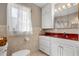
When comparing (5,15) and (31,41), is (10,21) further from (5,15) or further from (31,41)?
(31,41)

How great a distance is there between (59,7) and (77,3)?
0.72 ft

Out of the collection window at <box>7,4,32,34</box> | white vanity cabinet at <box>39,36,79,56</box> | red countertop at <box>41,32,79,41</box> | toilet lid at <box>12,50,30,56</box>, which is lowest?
toilet lid at <box>12,50,30,56</box>

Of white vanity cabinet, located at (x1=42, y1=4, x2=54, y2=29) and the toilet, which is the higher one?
white vanity cabinet, located at (x1=42, y1=4, x2=54, y2=29)

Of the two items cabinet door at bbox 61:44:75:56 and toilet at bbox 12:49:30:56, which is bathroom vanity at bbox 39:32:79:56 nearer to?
cabinet door at bbox 61:44:75:56

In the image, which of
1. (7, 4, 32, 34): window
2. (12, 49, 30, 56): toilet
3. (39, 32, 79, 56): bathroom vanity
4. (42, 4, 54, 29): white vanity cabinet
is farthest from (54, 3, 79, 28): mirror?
(12, 49, 30, 56): toilet

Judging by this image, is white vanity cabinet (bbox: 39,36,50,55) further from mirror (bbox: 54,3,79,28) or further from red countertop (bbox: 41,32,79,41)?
mirror (bbox: 54,3,79,28)

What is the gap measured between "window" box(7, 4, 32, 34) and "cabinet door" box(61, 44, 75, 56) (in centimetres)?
46

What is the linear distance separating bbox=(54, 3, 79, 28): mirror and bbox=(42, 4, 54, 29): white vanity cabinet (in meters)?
0.05

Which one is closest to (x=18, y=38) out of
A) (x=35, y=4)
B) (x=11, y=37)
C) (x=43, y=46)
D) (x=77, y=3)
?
(x=11, y=37)

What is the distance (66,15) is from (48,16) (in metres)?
0.23

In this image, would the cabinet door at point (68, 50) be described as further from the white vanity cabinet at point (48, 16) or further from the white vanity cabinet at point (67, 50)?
the white vanity cabinet at point (48, 16)

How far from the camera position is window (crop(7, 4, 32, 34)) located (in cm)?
127

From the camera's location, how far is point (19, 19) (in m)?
1.29

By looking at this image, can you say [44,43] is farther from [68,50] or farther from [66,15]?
[66,15]
